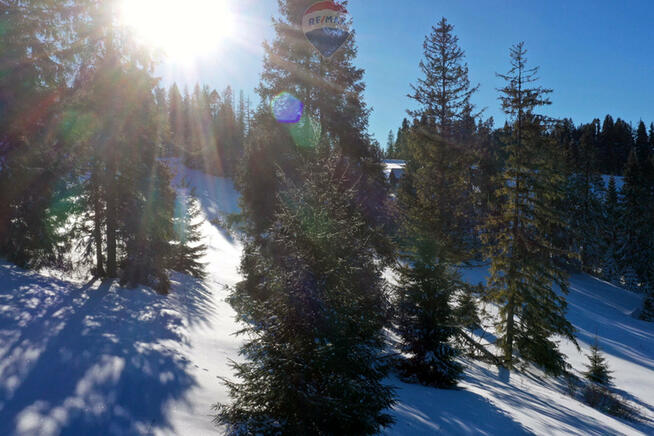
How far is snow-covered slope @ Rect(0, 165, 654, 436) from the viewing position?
5.00m

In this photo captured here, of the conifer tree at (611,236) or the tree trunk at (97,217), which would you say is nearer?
the tree trunk at (97,217)

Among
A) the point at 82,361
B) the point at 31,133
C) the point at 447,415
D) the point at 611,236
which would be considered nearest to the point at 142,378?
the point at 82,361

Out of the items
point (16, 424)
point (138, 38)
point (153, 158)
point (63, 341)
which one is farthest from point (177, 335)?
point (138, 38)

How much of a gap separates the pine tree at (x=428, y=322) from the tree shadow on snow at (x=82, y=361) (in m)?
6.42

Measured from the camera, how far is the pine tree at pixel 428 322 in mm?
10516

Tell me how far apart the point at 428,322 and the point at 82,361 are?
8.57 meters

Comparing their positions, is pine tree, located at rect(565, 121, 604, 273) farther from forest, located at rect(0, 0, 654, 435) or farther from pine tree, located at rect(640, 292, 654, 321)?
forest, located at rect(0, 0, 654, 435)

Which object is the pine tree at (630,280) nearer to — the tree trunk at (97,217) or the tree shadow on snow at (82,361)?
the tree shadow on snow at (82,361)

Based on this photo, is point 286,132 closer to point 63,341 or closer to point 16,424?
point 63,341

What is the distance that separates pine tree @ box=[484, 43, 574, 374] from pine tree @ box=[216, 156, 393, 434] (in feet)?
41.0

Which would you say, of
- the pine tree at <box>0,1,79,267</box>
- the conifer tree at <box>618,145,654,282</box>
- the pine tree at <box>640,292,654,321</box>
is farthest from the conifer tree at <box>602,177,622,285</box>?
the pine tree at <box>0,1,79,267</box>

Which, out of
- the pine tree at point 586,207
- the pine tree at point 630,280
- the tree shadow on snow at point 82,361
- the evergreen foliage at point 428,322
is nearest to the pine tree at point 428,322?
the evergreen foliage at point 428,322

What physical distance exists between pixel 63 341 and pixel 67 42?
33.2 feet

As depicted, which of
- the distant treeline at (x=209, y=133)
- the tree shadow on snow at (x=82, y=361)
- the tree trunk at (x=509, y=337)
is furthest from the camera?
the distant treeline at (x=209, y=133)
